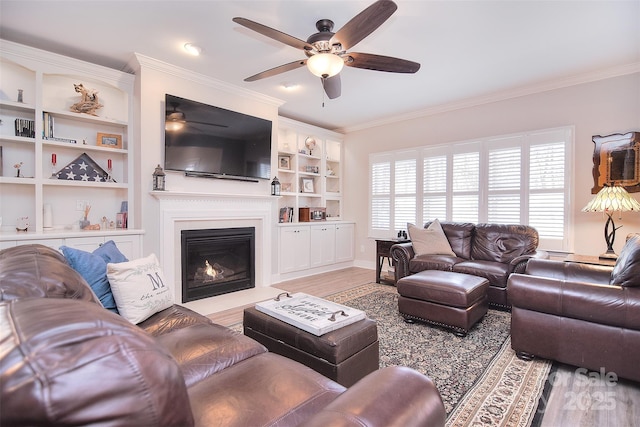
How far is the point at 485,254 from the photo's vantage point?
12.8 feet

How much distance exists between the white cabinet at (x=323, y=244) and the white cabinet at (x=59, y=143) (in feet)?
8.81

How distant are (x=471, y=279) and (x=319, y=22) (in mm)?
2691

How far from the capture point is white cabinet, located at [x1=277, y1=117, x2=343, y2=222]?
5.21 meters

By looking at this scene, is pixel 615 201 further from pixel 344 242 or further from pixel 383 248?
pixel 344 242

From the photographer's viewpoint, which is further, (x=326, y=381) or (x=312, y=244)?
(x=312, y=244)

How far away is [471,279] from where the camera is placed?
293cm

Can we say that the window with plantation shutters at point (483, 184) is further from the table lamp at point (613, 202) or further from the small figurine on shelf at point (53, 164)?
the small figurine on shelf at point (53, 164)

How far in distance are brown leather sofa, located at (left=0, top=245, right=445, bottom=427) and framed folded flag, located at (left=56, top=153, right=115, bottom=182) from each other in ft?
7.32

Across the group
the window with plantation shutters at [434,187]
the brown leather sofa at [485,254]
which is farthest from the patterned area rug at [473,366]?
the window with plantation shutters at [434,187]

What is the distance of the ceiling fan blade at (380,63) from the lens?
240cm

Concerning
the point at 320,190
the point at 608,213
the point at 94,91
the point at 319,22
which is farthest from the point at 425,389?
the point at 320,190

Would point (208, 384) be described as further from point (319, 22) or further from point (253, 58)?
point (253, 58)

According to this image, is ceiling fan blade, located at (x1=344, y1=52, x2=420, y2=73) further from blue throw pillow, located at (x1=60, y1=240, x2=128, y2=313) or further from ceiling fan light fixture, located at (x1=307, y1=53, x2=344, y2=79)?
blue throw pillow, located at (x1=60, y1=240, x2=128, y2=313)

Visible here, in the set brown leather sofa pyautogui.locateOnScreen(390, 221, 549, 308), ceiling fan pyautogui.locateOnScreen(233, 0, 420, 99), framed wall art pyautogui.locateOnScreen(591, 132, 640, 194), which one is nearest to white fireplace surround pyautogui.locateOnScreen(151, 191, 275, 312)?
ceiling fan pyautogui.locateOnScreen(233, 0, 420, 99)
